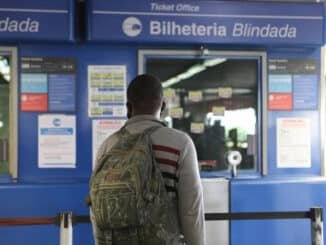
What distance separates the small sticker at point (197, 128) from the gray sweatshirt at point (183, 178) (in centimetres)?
239

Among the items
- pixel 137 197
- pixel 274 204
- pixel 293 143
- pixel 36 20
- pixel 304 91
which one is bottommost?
pixel 274 204

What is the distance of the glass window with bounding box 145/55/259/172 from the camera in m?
4.64

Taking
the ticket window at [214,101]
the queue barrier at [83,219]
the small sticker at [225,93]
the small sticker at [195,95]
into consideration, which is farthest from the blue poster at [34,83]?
the small sticker at [225,93]

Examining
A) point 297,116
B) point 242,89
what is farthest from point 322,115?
point 242,89

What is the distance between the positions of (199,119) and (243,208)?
85 cm

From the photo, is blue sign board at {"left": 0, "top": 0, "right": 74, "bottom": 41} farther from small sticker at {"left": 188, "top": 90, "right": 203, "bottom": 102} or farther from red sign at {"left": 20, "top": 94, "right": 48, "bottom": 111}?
small sticker at {"left": 188, "top": 90, "right": 203, "bottom": 102}

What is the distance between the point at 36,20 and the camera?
4242mm

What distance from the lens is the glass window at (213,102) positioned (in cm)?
464

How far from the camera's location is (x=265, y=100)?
185 inches

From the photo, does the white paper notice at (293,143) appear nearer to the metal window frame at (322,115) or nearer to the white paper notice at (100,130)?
the metal window frame at (322,115)

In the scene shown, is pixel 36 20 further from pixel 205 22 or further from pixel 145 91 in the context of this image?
pixel 145 91

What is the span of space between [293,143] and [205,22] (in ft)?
4.40

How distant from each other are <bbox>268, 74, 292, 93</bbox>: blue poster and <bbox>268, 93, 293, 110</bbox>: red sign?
0.04 metres

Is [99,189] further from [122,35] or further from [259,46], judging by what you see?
[259,46]
